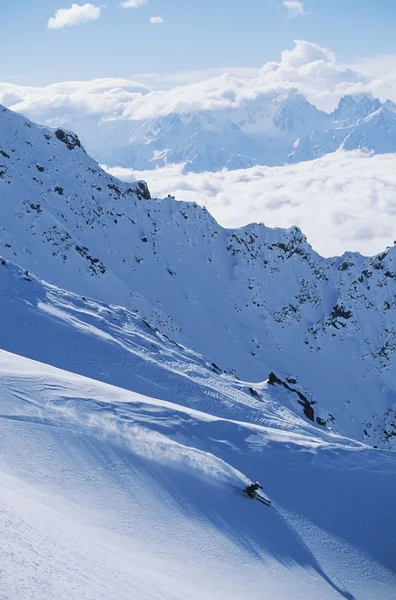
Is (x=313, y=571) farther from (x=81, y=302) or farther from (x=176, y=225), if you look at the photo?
(x=176, y=225)

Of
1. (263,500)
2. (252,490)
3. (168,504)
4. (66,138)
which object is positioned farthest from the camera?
(66,138)

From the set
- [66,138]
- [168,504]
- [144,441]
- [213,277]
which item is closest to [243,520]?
[168,504]

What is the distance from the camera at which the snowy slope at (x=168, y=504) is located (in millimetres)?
12039

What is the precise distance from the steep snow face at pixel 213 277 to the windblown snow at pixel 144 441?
1.85ft

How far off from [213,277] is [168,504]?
311 feet

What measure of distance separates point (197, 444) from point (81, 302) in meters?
25.9

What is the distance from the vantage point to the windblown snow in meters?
14.7

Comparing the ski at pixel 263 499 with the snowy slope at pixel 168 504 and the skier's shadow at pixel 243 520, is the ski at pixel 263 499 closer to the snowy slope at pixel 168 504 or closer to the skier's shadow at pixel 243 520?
the skier's shadow at pixel 243 520

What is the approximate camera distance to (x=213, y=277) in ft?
371

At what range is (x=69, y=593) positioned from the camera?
920cm

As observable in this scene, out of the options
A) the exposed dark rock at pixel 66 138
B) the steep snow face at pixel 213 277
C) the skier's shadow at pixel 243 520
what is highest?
the exposed dark rock at pixel 66 138

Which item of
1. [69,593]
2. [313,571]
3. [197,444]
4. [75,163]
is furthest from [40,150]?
[69,593]

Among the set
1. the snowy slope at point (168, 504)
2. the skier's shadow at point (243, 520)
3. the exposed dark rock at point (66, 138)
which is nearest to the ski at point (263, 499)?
the skier's shadow at point (243, 520)

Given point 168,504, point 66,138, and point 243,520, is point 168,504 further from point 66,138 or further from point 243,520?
point 66,138
